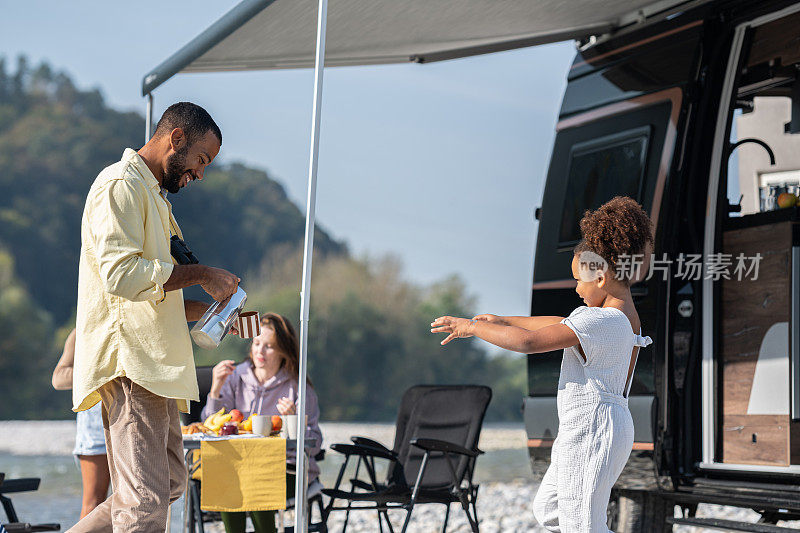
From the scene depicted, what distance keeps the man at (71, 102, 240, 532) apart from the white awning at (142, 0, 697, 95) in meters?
1.07

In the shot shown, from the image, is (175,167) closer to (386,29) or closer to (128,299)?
(128,299)

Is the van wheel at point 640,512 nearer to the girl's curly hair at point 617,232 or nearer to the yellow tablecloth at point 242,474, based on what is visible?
the yellow tablecloth at point 242,474

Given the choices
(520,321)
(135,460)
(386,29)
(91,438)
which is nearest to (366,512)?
(91,438)

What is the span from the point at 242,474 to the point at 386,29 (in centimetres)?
186

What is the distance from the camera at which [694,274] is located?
12.6ft

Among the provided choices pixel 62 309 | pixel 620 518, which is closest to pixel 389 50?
pixel 620 518

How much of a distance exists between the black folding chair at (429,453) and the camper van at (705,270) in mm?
363

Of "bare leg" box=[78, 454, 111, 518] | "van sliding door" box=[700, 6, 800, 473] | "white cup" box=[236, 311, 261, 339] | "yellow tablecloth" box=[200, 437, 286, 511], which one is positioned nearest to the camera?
"white cup" box=[236, 311, 261, 339]

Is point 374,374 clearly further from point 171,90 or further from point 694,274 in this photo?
point 694,274

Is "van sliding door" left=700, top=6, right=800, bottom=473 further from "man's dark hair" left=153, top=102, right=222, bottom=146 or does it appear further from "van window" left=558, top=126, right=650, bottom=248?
"man's dark hair" left=153, top=102, right=222, bottom=146

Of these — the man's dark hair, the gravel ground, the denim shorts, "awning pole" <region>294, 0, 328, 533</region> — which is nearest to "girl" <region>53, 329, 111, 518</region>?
the denim shorts

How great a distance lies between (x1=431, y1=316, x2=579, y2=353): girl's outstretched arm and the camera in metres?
2.43

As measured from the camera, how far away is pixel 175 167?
267 centimetres

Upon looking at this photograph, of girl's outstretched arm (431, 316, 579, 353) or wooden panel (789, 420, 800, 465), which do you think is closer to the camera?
girl's outstretched arm (431, 316, 579, 353)
